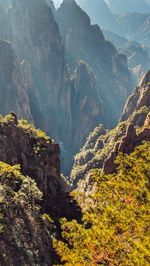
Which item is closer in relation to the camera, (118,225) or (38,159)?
(118,225)

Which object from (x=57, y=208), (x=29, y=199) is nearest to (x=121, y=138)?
(x=57, y=208)

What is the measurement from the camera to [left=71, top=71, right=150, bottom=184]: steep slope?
71250 mm

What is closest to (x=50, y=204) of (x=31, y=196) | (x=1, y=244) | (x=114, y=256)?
(x=31, y=196)

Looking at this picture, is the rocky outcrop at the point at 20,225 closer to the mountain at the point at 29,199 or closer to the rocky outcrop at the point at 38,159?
the mountain at the point at 29,199

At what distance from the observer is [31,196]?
4394cm

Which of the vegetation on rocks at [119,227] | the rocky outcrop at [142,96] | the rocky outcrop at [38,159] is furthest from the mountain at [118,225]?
the rocky outcrop at [142,96]

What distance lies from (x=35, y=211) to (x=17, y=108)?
157590mm

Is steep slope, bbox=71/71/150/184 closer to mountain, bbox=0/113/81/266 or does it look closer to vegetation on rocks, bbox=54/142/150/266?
mountain, bbox=0/113/81/266

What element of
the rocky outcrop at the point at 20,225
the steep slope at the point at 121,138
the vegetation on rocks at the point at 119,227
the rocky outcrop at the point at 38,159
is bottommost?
the vegetation on rocks at the point at 119,227

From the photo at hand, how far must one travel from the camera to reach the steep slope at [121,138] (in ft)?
234

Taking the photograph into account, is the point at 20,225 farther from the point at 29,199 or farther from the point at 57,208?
the point at 57,208

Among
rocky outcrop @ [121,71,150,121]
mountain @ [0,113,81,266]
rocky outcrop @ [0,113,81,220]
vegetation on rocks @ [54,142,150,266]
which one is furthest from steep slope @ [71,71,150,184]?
vegetation on rocks @ [54,142,150,266]

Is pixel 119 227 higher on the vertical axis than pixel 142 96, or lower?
lower

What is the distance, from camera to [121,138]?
244ft
